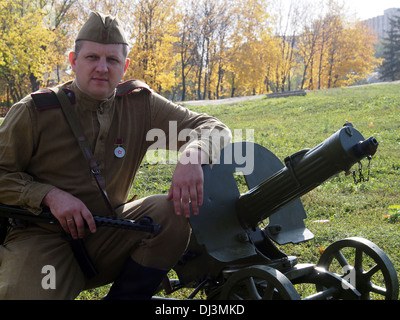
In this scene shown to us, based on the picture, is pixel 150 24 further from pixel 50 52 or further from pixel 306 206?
pixel 306 206

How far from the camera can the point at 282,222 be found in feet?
11.4

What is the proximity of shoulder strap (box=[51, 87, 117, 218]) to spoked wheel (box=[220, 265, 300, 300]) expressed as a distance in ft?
2.75

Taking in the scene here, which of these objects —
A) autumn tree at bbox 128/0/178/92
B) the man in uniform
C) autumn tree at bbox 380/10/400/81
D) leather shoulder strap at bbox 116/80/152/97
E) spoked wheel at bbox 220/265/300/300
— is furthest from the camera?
autumn tree at bbox 380/10/400/81

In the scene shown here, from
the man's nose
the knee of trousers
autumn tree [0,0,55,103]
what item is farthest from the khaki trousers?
autumn tree [0,0,55,103]

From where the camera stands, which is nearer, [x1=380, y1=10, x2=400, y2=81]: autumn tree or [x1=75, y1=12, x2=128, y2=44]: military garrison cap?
[x1=75, y1=12, x2=128, y2=44]: military garrison cap

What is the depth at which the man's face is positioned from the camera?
305 centimetres

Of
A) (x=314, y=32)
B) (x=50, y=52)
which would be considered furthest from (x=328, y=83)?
(x=50, y=52)

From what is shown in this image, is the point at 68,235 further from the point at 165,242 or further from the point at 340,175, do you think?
the point at 340,175

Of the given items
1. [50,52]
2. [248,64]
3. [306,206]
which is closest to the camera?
[306,206]

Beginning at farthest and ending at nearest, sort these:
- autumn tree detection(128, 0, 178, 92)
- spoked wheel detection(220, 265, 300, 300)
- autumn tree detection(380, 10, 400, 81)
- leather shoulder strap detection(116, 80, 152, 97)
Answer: autumn tree detection(380, 10, 400, 81) < autumn tree detection(128, 0, 178, 92) < leather shoulder strap detection(116, 80, 152, 97) < spoked wheel detection(220, 265, 300, 300)

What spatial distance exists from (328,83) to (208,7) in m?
11.3

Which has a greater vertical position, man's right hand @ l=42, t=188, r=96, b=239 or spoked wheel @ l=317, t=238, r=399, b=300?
man's right hand @ l=42, t=188, r=96, b=239

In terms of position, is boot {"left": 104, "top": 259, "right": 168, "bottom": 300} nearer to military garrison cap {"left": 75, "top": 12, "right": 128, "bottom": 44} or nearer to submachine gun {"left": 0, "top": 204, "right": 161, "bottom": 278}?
submachine gun {"left": 0, "top": 204, "right": 161, "bottom": 278}

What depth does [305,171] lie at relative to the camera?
9.38 feet
